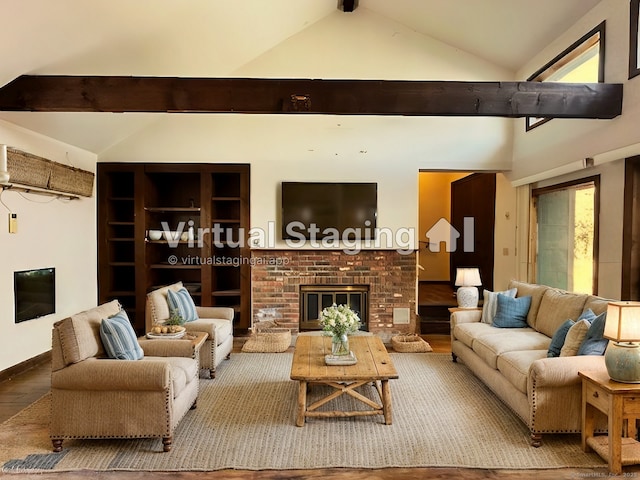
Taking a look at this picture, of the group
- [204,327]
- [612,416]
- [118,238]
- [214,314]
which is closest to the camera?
[612,416]

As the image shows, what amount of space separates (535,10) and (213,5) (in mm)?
3237

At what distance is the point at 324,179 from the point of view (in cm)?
571

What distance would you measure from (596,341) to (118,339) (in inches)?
127

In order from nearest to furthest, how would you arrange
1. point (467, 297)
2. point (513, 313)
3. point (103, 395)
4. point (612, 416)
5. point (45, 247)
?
point (612, 416)
point (103, 395)
point (513, 313)
point (45, 247)
point (467, 297)

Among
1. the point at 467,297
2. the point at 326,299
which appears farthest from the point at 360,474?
the point at 326,299

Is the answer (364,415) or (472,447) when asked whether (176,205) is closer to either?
(364,415)

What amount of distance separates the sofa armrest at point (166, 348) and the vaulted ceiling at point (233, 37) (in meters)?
2.38

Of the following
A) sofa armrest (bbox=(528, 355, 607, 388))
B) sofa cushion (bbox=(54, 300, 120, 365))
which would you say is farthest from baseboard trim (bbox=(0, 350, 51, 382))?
sofa armrest (bbox=(528, 355, 607, 388))

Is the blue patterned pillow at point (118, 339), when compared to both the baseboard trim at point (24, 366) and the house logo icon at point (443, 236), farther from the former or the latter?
the house logo icon at point (443, 236)

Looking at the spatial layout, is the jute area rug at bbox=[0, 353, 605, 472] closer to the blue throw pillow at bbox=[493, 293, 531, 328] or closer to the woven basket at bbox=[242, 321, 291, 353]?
the blue throw pillow at bbox=[493, 293, 531, 328]

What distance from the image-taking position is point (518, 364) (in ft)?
10.0

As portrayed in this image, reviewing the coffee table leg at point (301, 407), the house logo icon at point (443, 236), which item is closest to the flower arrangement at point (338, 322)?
the coffee table leg at point (301, 407)

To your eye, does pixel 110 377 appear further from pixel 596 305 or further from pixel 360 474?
pixel 596 305

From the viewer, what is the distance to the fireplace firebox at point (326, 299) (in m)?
5.75
